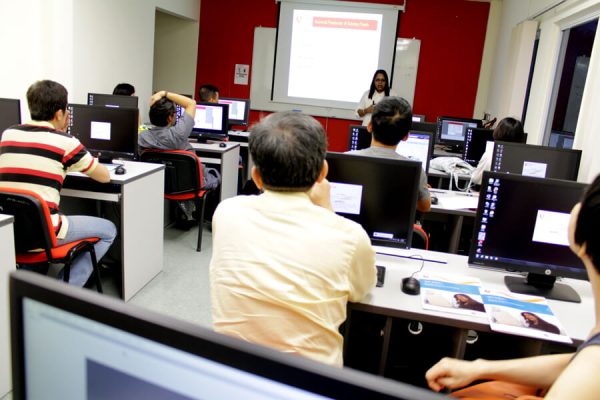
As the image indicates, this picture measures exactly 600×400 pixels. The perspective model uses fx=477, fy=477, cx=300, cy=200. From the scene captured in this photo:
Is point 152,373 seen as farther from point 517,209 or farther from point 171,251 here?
point 171,251

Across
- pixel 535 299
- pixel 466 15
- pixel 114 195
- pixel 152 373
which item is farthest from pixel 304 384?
pixel 466 15

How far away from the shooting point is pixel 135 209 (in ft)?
9.79

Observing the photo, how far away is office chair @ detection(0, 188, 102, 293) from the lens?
7.34 feet

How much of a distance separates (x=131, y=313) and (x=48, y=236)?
2075mm

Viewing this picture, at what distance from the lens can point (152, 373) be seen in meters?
0.54

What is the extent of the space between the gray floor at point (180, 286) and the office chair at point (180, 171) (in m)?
0.24

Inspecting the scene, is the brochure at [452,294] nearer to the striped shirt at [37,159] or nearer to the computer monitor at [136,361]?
the computer monitor at [136,361]

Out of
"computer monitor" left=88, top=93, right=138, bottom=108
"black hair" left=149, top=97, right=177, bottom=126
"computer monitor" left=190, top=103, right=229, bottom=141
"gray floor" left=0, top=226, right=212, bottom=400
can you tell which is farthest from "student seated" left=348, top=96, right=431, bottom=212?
"computer monitor" left=190, top=103, right=229, bottom=141

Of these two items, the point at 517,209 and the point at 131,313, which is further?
the point at 517,209

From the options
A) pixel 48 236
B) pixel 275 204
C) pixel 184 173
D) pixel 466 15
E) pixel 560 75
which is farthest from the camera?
pixel 466 15

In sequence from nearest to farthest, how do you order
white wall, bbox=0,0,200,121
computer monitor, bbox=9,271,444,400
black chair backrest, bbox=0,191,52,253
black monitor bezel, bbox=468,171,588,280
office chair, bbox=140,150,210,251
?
computer monitor, bbox=9,271,444,400
black monitor bezel, bbox=468,171,588,280
black chair backrest, bbox=0,191,52,253
office chair, bbox=140,150,210,251
white wall, bbox=0,0,200,121

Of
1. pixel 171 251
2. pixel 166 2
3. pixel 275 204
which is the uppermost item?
pixel 166 2

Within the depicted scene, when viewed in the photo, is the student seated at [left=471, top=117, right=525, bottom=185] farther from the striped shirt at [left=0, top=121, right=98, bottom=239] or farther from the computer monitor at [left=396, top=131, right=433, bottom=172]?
the striped shirt at [left=0, top=121, right=98, bottom=239]

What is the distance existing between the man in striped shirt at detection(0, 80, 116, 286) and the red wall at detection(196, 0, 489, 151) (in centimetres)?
514
